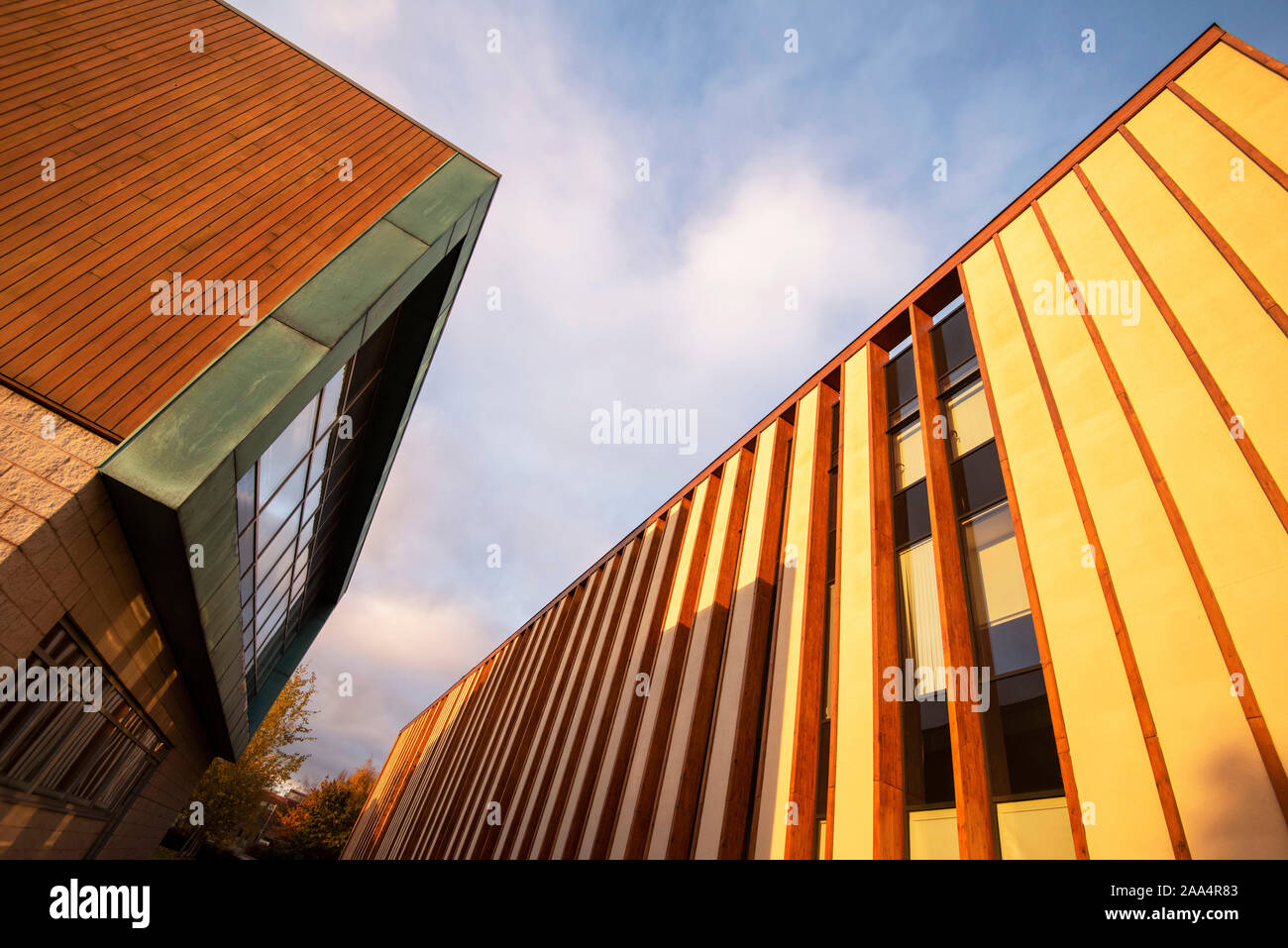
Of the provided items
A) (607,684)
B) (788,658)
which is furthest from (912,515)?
(607,684)

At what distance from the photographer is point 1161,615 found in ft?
17.7

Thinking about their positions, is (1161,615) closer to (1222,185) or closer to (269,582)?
(1222,185)

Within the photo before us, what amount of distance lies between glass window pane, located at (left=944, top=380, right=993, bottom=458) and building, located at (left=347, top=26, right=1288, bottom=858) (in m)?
0.05

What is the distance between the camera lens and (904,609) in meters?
8.59

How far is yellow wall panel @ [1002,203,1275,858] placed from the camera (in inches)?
178

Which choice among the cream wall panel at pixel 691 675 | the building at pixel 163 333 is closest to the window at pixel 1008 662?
the cream wall panel at pixel 691 675

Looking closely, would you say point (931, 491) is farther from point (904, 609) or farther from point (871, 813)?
point (871, 813)

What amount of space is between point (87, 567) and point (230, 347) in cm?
263

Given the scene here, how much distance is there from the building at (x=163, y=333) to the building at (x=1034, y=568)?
321 inches

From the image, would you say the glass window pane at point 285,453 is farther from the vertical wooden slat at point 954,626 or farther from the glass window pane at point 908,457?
the glass window pane at point 908,457

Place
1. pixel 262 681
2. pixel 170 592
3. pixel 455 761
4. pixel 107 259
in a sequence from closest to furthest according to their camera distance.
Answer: pixel 107 259 → pixel 170 592 → pixel 262 681 → pixel 455 761

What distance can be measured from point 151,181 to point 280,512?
5.39m

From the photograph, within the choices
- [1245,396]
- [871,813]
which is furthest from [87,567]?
[1245,396]

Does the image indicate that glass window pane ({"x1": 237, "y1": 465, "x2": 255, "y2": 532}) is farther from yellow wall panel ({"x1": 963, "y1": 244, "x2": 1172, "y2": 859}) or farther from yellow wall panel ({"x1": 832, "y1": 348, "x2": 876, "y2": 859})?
yellow wall panel ({"x1": 963, "y1": 244, "x2": 1172, "y2": 859})
